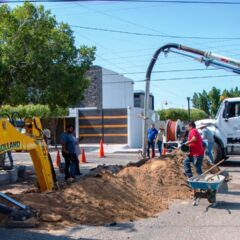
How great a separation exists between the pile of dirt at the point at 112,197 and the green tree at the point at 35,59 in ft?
12.5

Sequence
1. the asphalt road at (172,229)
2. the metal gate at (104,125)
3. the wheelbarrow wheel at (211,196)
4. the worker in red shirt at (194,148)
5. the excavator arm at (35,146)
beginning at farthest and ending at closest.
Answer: the metal gate at (104,125) < the worker in red shirt at (194,148) < the wheelbarrow wheel at (211,196) < the excavator arm at (35,146) < the asphalt road at (172,229)

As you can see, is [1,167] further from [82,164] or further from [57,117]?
[57,117]

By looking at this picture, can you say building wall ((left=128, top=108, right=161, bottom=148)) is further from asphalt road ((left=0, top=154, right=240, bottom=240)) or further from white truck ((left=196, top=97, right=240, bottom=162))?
asphalt road ((left=0, top=154, right=240, bottom=240))

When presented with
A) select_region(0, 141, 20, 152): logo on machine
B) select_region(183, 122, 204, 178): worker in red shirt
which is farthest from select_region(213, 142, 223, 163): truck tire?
select_region(0, 141, 20, 152): logo on machine

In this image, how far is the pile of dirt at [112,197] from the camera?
893cm

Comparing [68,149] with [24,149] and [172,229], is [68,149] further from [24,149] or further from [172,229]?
[172,229]

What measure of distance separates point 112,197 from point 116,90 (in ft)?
117

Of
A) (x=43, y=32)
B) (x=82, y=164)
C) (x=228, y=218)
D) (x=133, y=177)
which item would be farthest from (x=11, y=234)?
(x=82, y=164)

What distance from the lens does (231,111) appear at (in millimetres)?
19797

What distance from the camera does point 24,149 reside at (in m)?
9.47

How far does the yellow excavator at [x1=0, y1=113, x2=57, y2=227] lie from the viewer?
8.53 metres

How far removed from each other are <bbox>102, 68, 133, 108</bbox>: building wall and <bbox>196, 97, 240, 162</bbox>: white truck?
23.3 meters

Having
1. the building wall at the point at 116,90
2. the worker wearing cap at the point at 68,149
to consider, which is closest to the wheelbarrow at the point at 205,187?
the worker wearing cap at the point at 68,149

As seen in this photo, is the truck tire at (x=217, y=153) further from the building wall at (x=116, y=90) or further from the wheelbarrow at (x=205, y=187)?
the building wall at (x=116, y=90)
